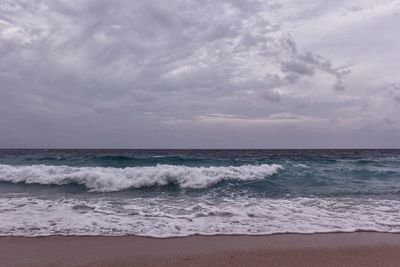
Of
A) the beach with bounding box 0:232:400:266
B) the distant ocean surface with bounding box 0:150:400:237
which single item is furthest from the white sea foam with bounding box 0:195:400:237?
the beach with bounding box 0:232:400:266

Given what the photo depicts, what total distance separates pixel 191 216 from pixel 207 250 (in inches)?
106

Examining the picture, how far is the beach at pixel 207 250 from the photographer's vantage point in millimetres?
5594

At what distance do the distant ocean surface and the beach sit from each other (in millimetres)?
482

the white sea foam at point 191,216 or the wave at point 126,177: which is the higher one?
the wave at point 126,177

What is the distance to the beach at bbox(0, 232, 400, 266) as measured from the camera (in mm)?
5594

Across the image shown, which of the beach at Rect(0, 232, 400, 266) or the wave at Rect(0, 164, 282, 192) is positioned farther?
the wave at Rect(0, 164, 282, 192)

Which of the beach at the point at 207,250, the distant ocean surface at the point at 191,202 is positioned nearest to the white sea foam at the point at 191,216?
the distant ocean surface at the point at 191,202

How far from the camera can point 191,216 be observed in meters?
8.83

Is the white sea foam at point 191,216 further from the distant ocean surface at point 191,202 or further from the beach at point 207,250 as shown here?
the beach at point 207,250

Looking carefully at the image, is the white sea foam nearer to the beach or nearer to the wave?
the beach

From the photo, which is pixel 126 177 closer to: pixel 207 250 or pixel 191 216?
pixel 191 216

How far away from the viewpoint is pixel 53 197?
11977 mm

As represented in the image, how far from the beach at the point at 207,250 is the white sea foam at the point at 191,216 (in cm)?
48

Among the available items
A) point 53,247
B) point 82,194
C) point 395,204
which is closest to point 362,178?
point 395,204
